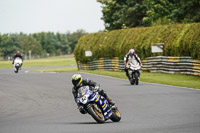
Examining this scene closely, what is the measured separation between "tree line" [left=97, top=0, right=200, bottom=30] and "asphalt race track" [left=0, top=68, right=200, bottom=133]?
29.7 m

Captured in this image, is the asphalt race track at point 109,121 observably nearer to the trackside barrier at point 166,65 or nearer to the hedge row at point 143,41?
the trackside barrier at point 166,65

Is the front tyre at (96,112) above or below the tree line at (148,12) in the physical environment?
below

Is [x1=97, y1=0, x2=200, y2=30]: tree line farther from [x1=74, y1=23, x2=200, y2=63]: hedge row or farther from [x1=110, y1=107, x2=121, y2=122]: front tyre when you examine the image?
[x1=110, y1=107, x2=121, y2=122]: front tyre

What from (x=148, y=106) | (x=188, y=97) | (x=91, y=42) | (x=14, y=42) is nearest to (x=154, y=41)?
(x=91, y=42)

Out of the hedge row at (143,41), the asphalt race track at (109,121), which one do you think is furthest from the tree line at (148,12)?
the asphalt race track at (109,121)

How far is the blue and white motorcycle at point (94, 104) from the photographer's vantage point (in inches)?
404

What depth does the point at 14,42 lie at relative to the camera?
195m

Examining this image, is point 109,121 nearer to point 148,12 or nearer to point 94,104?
point 94,104

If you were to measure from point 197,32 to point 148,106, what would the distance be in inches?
610

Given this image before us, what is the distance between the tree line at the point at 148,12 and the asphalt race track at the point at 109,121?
29706 millimetres

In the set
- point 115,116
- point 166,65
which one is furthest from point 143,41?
point 115,116

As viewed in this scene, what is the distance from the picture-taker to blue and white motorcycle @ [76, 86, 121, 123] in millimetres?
10266

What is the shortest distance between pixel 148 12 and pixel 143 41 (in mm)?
17240

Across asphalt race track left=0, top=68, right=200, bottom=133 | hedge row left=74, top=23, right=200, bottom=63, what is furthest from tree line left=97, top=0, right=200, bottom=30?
asphalt race track left=0, top=68, right=200, bottom=133
